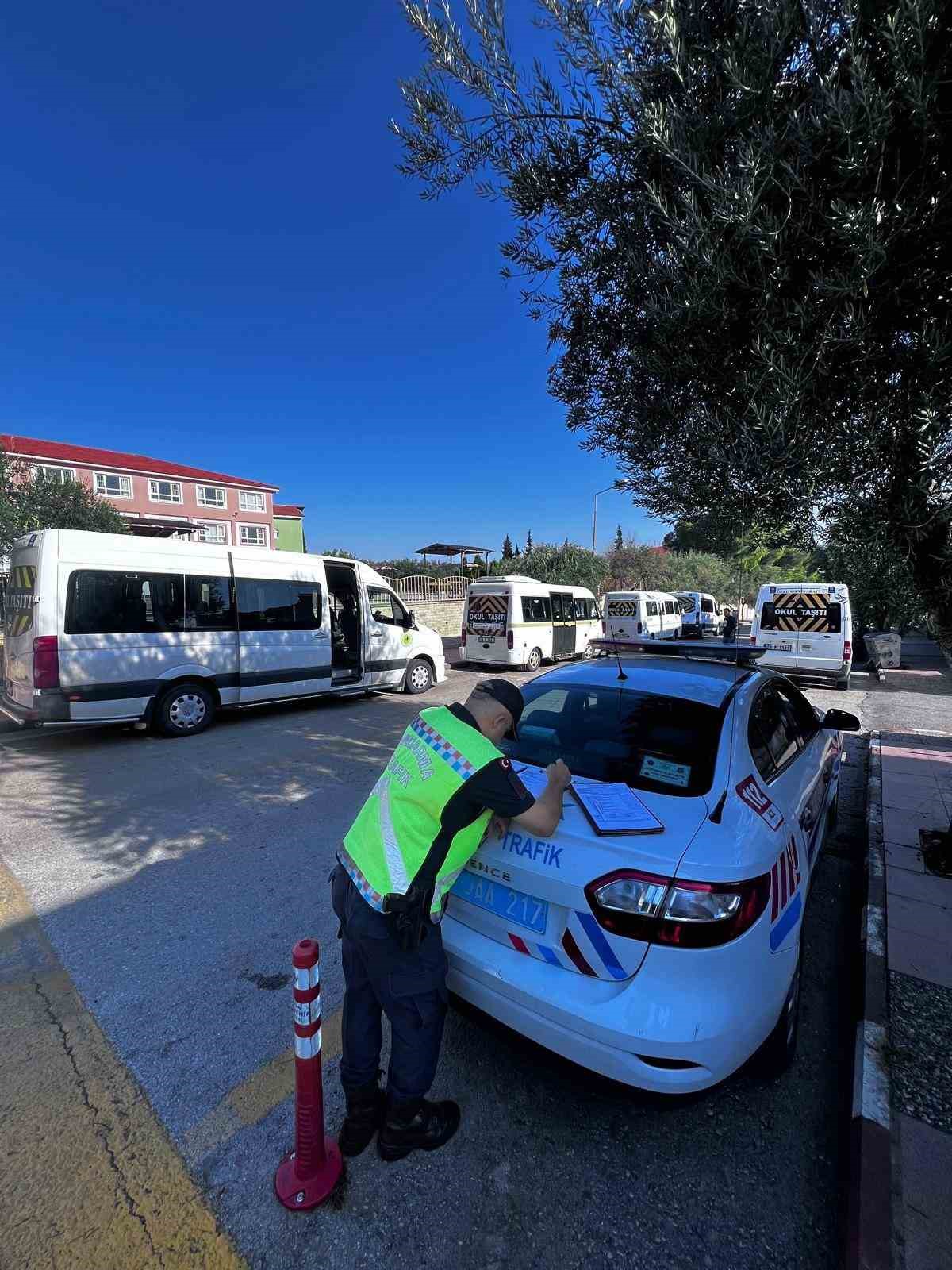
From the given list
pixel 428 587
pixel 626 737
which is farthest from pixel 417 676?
pixel 428 587

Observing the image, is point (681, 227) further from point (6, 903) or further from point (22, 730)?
point (22, 730)

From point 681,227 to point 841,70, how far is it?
877mm

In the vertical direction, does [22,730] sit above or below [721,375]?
below

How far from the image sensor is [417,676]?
37.5 feet

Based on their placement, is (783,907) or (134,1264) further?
(783,907)

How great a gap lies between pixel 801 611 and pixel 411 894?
41.7 feet


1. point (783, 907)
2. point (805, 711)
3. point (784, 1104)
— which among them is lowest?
point (784, 1104)

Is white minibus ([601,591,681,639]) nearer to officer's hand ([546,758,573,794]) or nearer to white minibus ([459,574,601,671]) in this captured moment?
white minibus ([459,574,601,671])

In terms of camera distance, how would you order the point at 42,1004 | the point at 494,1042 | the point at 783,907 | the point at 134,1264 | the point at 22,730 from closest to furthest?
the point at 134,1264
the point at 783,907
the point at 494,1042
the point at 42,1004
the point at 22,730

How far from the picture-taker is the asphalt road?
1.68 metres

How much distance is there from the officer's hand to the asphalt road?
34.9 inches

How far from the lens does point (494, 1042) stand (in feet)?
7.92

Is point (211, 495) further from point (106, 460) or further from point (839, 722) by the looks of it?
point (839, 722)

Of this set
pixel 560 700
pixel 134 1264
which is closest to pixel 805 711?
pixel 560 700
